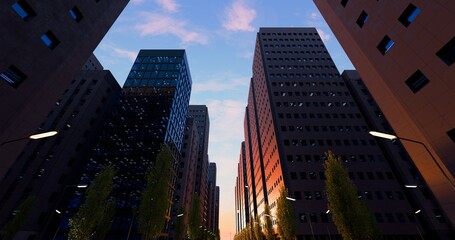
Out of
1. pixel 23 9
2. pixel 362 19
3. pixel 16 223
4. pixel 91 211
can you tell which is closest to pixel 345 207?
pixel 362 19

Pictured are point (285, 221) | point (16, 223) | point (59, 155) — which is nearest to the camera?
point (16, 223)

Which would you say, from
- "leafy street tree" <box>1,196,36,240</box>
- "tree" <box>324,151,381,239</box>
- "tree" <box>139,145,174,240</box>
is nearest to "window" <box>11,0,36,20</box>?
"tree" <box>139,145,174,240</box>

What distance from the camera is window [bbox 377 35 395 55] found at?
17875 mm

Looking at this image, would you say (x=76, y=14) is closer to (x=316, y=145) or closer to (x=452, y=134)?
(x=452, y=134)

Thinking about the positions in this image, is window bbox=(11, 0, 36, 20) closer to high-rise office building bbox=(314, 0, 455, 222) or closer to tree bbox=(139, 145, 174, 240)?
tree bbox=(139, 145, 174, 240)

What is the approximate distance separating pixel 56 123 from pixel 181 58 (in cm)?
4334

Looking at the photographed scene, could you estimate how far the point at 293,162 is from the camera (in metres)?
53.6

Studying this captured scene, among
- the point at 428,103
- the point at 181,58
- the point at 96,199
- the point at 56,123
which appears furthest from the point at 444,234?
the point at 56,123

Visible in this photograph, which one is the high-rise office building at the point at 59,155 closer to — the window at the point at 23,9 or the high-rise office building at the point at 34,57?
the high-rise office building at the point at 34,57

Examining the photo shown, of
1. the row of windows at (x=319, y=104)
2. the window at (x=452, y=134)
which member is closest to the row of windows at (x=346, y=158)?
the row of windows at (x=319, y=104)

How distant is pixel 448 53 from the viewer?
13406mm

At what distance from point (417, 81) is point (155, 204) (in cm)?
2808

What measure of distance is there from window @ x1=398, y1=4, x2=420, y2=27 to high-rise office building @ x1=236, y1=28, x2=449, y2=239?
37313mm

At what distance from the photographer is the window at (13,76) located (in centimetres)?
1491
